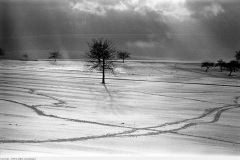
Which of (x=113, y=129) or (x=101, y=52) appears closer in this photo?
(x=113, y=129)

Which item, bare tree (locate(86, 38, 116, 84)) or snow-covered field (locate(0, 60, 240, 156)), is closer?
snow-covered field (locate(0, 60, 240, 156))

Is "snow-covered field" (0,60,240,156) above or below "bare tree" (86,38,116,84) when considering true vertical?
below

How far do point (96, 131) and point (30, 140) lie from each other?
2.66 meters

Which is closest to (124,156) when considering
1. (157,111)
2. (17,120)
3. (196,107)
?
(17,120)

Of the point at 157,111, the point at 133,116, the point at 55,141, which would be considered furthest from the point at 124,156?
the point at 157,111

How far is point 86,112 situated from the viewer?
15.5m

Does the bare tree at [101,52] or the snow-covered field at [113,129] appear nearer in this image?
the snow-covered field at [113,129]

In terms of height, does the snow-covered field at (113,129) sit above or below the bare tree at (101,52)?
below

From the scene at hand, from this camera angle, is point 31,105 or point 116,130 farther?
point 31,105

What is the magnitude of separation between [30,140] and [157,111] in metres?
9.04

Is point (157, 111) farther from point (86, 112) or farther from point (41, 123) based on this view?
point (41, 123)

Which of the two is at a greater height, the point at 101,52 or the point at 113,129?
the point at 101,52

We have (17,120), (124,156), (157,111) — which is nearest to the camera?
(124,156)

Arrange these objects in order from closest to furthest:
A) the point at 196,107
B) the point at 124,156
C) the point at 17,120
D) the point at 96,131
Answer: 1. the point at 124,156
2. the point at 96,131
3. the point at 17,120
4. the point at 196,107
